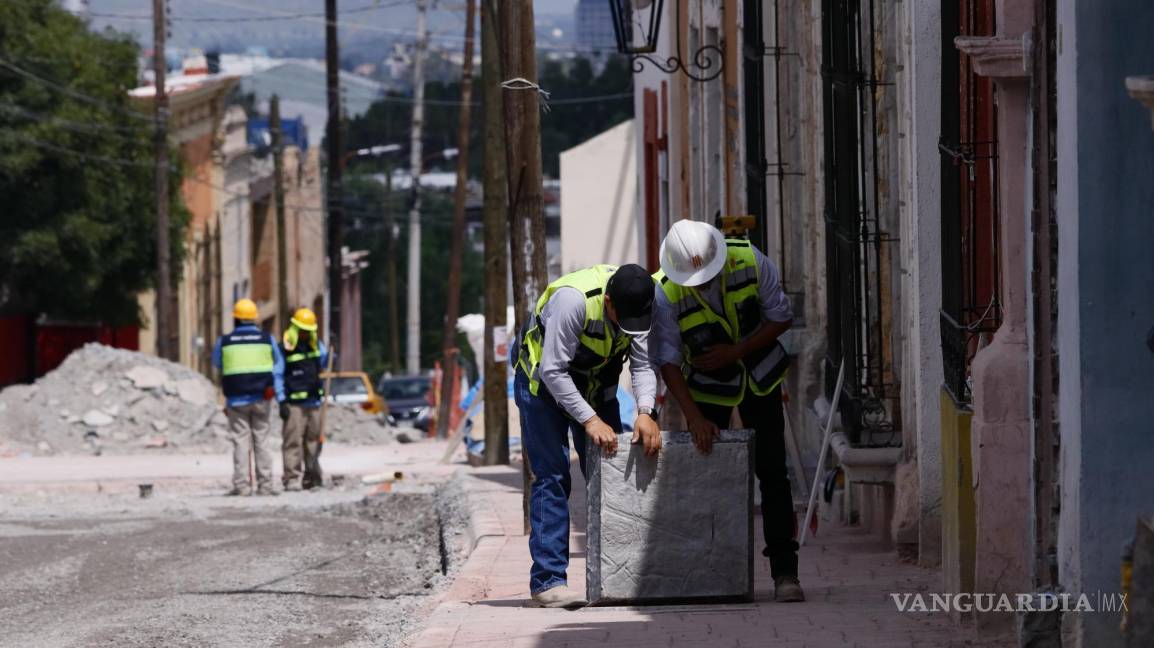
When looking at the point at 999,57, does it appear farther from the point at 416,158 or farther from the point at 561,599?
the point at 416,158

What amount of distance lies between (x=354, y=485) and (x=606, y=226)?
14933 millimetres

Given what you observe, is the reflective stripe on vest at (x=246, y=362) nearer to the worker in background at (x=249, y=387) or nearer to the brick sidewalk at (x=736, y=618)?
the worker in background at (x=249, y=387)

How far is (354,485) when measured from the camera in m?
20.7

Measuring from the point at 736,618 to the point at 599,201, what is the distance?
90.7 feet

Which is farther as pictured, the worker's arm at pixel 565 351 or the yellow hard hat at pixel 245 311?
the yellow hard hat at pixel 245 311

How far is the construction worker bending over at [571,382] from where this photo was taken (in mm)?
7824

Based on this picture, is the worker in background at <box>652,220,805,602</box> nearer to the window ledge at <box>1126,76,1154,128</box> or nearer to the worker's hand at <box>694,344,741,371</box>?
the worker's hand at <box>694,344,741,371</box>

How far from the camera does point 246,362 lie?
1881 cm

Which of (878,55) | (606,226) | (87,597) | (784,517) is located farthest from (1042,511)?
(606,226)

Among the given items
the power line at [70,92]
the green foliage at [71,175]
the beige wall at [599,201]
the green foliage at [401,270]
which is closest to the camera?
the beige wall at [599,201]

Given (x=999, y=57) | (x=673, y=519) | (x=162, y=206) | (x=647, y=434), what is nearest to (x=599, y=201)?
(x=162, y=206)

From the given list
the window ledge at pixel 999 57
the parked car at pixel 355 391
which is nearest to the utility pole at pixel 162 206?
the parked car at pixel 355 391

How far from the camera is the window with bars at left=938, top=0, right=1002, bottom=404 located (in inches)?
303

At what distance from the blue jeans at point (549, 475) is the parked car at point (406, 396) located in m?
→ 36.8
